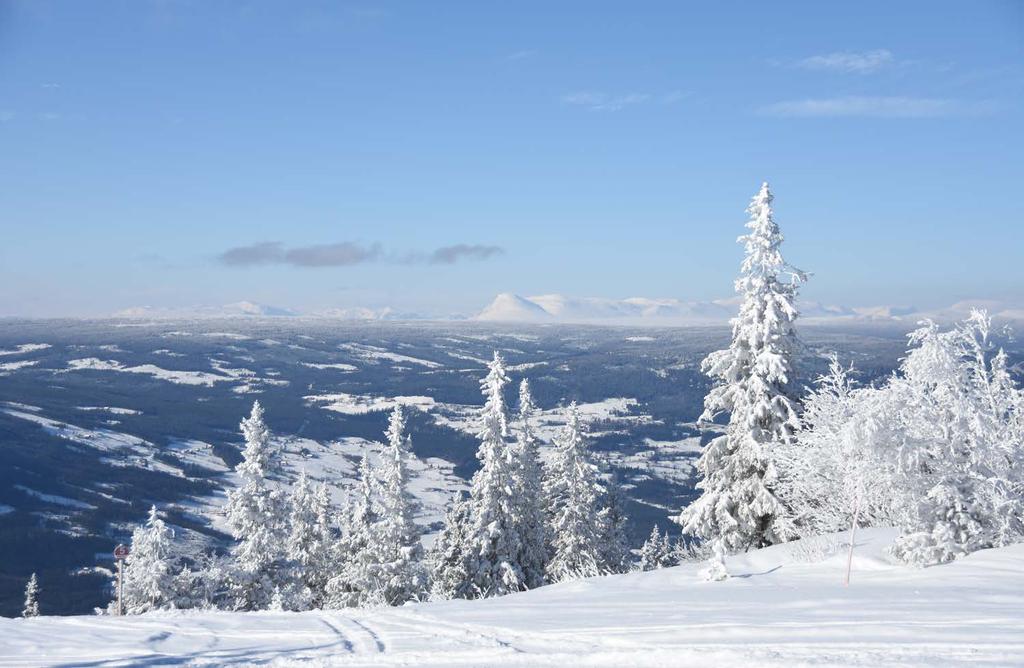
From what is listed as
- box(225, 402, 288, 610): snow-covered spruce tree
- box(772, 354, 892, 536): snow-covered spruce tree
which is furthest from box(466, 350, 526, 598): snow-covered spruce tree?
box(772, 354, 892, 536): snow-covered spruce tree

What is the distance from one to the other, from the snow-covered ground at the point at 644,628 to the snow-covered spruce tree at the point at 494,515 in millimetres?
15352

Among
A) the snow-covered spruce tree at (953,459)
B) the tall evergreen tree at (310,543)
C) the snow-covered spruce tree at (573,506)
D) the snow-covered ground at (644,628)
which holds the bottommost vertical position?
the tall evergreen tree at (310,543)

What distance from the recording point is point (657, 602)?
1194cm

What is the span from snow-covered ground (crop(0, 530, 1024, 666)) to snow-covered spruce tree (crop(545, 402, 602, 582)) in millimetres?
17737

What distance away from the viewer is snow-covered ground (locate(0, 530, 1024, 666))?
820 cm

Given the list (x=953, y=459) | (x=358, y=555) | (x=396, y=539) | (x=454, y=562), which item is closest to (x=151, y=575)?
(x=358, y=555)

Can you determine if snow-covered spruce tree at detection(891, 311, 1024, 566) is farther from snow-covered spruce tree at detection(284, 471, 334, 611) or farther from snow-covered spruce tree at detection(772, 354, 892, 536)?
snow-covered spruce tree at detection(284, 471, 334, 611)

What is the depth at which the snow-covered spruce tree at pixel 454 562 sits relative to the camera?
1168 inches

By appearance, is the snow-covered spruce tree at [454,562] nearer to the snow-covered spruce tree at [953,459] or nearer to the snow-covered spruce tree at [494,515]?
the snow-covered spruce tree at [494,515]

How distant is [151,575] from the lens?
28344 mm

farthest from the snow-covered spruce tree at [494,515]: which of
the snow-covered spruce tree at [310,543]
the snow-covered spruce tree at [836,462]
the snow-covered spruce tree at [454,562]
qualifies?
the snow-covered spruce tree at [836,462]

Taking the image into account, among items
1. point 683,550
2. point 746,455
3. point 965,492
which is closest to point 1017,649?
point 965,492

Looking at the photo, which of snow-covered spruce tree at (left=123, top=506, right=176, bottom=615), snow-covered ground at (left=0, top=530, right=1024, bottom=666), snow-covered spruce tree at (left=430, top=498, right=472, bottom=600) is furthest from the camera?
snow-covered spruce tree at (left=430, top=498, right=472, bottom=600)

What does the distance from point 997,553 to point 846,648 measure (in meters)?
7.09
